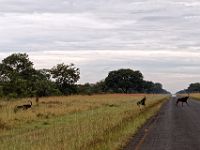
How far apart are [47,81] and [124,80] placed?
94.3 metres

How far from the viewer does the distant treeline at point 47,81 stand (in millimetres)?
67938

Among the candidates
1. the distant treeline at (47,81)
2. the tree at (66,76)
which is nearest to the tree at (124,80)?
the distant treeline at (47,81)

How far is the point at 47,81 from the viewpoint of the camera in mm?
80562

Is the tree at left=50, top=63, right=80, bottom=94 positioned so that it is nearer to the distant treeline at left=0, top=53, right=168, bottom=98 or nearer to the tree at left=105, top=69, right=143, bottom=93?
the distant treeline at left=0, top=53, right=168, bottom=98

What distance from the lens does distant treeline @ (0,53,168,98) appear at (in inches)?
2675

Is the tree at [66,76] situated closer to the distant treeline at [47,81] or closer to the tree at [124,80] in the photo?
the distant treeline at [47,81]

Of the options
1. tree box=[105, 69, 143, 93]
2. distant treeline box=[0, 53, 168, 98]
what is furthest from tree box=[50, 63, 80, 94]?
tree box=[105, 69, 143, 93]

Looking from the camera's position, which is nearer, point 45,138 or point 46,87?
point 45,138

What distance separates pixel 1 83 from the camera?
69.7m

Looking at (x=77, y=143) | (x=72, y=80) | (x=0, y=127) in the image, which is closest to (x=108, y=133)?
(x=77, y=143)

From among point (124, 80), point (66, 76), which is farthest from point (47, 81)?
point (124, 80)

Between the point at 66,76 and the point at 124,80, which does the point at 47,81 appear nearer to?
the point at 66,76

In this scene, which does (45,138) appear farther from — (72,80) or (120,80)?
(120,80)

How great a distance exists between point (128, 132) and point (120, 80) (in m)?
154
